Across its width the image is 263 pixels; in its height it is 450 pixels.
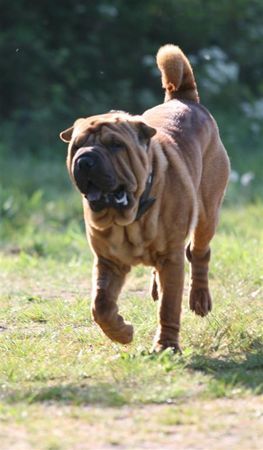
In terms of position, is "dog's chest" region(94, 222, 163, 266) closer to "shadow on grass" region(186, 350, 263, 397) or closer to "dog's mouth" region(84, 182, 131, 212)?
"dog's mouth" region(84, 182, 131, 212)

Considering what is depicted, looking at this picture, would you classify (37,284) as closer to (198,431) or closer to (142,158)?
(142,158)

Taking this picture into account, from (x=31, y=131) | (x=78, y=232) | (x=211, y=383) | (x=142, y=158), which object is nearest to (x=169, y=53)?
(x=142, y=158)

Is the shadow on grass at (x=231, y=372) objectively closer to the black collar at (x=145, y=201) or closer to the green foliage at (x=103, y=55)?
the black collar at (x=145, y=201)

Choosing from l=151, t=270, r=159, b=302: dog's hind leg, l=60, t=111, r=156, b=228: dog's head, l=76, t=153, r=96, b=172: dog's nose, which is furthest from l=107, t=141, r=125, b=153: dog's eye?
l=151, t=270, r=159, b=302: dog's hind leg

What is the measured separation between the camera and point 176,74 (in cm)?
684

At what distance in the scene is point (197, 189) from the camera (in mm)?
6430

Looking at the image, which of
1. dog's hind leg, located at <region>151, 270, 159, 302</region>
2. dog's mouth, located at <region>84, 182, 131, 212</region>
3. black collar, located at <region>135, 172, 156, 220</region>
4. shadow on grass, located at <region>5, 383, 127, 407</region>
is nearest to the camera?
shadow on grass, located at <region>5, 383, 127, 407</region>

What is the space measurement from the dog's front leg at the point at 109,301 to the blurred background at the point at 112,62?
27.7 ft

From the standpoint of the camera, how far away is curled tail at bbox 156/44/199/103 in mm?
6828

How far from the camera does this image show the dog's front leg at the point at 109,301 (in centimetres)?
578

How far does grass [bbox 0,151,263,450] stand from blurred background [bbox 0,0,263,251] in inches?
236

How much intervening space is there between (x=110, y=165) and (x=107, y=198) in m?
0.17

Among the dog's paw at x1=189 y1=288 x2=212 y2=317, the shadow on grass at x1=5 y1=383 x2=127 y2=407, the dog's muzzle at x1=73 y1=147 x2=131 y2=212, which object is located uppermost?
the dog's muzzle at x1=73 y1=147 x2=131 y2=212

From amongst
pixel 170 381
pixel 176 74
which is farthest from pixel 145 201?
pixel 176 74
